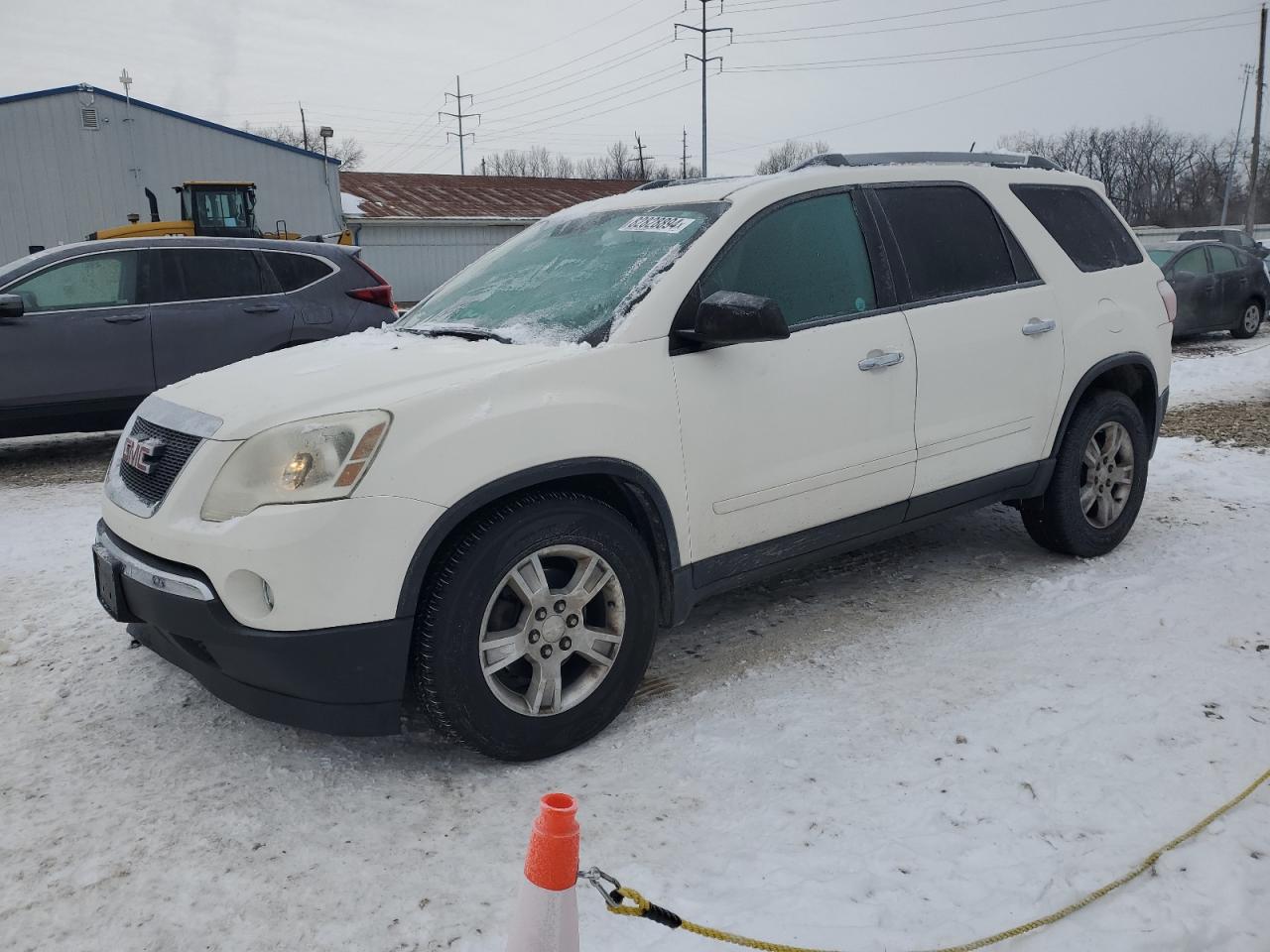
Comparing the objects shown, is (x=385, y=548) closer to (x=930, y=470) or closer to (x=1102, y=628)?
(x=930, y=470)

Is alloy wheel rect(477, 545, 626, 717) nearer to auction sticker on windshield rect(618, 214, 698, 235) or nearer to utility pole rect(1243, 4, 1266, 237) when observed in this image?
auction sticker on windshield rect(618, 214, 698, 235)

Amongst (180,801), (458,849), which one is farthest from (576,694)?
(180,801)

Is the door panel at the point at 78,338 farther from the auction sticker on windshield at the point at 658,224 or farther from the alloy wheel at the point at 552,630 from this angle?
the alloy wheel at the point at 552,630

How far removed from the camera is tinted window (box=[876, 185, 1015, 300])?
4004 mm

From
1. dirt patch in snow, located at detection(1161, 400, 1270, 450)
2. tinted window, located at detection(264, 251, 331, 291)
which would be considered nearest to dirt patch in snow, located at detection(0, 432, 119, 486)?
tinted window, located at detection(264, 251, 331, 291)

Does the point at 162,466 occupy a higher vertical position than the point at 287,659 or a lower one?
higher

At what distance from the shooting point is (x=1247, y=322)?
50.4ft

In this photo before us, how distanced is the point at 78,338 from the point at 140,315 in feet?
1.57

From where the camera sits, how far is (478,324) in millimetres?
3654

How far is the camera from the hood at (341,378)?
284 cm

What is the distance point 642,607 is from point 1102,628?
1993mm

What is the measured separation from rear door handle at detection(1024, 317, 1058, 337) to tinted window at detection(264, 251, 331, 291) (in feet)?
20.3

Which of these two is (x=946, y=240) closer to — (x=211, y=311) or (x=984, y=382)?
(x=984, y=382)

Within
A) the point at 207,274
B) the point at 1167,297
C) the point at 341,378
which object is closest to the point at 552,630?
the point at 341,378
